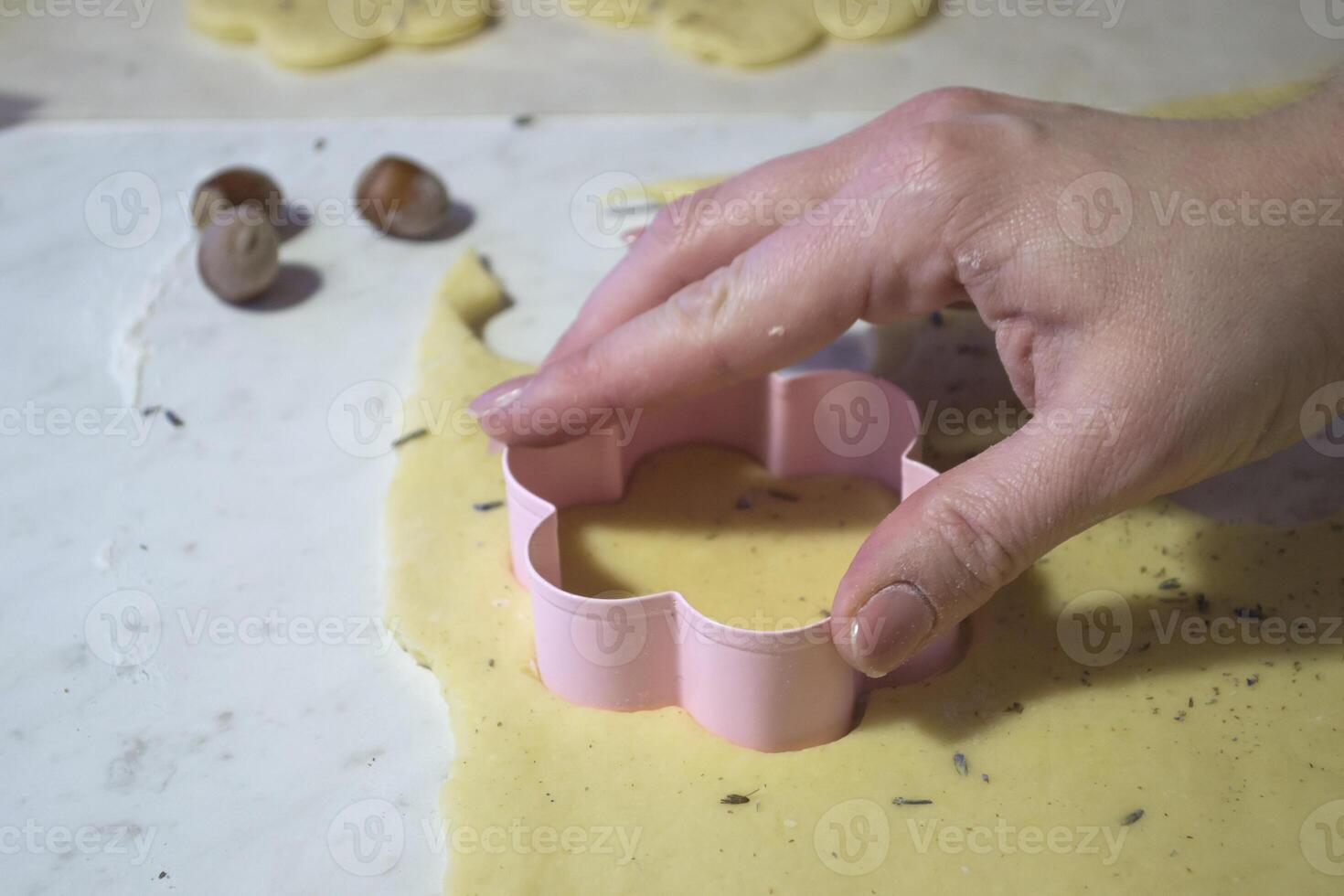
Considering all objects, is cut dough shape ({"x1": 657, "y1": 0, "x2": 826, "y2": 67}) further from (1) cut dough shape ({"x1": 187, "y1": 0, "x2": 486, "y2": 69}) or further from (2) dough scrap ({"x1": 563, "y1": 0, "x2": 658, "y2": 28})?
(1) cut dough shape ({"x1": 187, "y1": 0, "x2": 486, "y2": 69})

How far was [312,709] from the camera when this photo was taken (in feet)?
5.12

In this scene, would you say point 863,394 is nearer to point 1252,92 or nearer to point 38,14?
point 1252,92

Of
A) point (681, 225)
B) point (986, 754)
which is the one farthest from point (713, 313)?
point (986, 754)

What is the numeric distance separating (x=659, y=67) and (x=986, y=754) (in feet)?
6.23

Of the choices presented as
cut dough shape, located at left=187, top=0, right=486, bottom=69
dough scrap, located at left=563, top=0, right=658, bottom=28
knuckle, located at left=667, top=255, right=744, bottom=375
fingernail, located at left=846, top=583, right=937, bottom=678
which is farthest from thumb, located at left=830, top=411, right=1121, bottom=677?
cut dough shape, located at left=187, top=0, right=486, bottom=69

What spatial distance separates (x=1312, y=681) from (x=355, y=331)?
157 centimetres

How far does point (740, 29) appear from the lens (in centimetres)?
285

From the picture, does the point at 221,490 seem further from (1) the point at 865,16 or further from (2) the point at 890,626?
(1) the point at 865,16

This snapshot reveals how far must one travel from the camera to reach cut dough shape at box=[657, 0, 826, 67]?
280cm

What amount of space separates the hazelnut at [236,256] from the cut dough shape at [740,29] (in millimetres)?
1120

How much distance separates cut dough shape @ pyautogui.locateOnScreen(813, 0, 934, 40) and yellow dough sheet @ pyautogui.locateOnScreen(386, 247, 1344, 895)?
62.4 inches

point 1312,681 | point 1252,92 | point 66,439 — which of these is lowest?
point 66,439

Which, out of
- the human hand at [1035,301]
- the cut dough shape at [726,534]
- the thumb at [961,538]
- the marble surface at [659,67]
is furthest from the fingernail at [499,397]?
the marble surface at [659,67]

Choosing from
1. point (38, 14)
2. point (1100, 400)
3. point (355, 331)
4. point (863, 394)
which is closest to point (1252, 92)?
point (863, 394)
